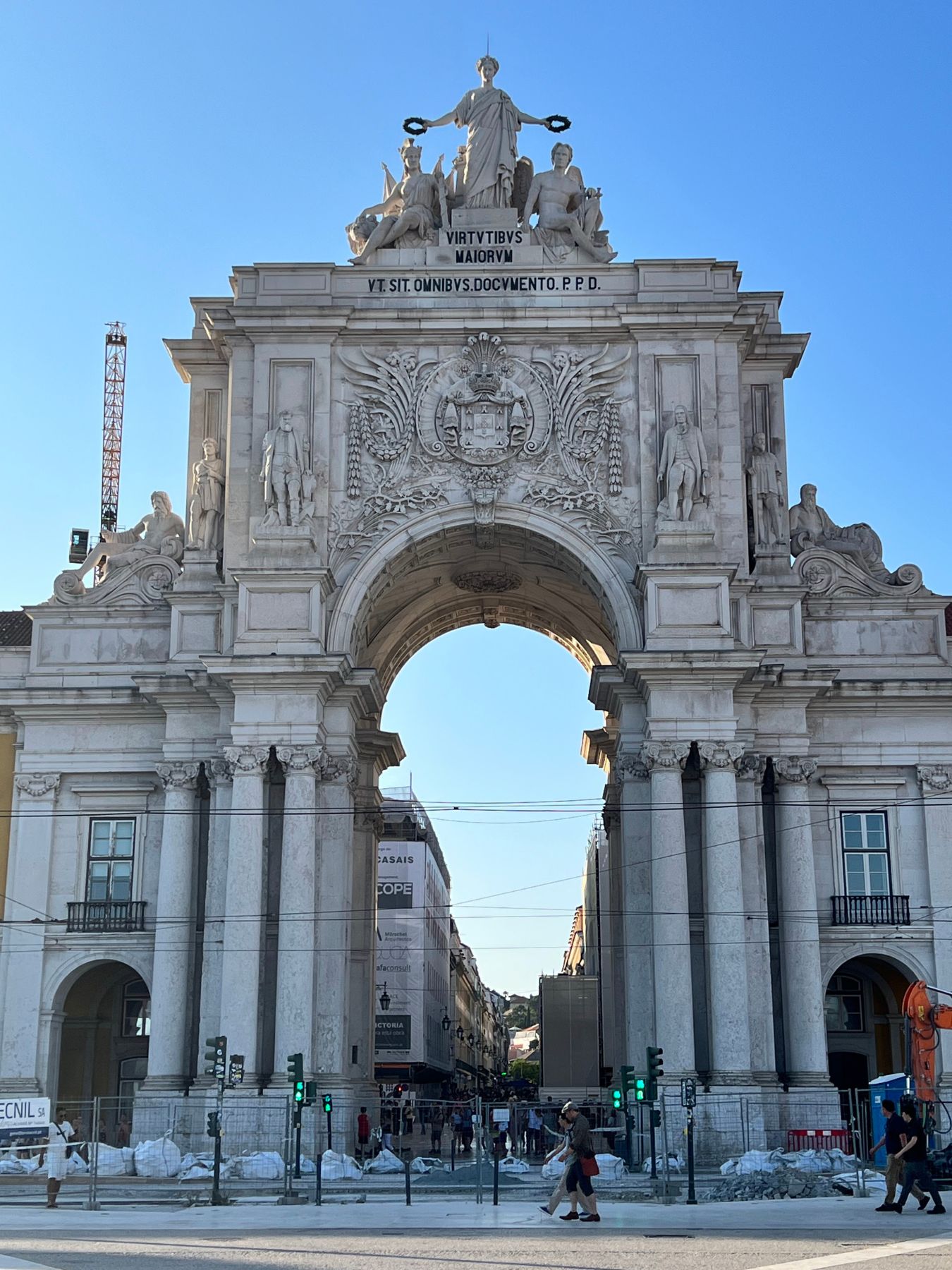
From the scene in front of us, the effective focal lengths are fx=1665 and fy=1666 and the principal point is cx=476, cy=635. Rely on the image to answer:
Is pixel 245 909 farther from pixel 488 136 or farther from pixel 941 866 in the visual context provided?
pixel 488 136

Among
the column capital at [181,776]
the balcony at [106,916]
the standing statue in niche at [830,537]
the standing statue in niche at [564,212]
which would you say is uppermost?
the standing statue in niche at [564,212]

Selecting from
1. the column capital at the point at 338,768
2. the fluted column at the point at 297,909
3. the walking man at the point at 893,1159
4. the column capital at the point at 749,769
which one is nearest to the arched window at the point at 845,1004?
the column capital at the point at 749,769

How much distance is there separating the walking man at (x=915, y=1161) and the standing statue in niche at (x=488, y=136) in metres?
30.0

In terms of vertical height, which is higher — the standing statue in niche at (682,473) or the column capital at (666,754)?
the standing statue in niche at (682,473)

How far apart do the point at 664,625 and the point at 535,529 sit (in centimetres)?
467

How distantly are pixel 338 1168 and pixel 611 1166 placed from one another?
6.00 meters

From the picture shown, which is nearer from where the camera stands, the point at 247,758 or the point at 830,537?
the point at 247,758

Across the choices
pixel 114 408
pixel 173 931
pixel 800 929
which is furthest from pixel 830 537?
pixel 114 408

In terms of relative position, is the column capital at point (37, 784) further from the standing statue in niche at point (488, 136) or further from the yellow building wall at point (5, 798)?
the standing statue in niche at point (488, 136)

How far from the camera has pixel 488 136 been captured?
155 feet

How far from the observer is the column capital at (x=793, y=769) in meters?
42.4

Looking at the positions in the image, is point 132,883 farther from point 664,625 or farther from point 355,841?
point 664,625

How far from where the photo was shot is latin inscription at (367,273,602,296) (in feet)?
149

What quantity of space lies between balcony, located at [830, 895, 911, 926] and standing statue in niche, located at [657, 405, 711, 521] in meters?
10.7
